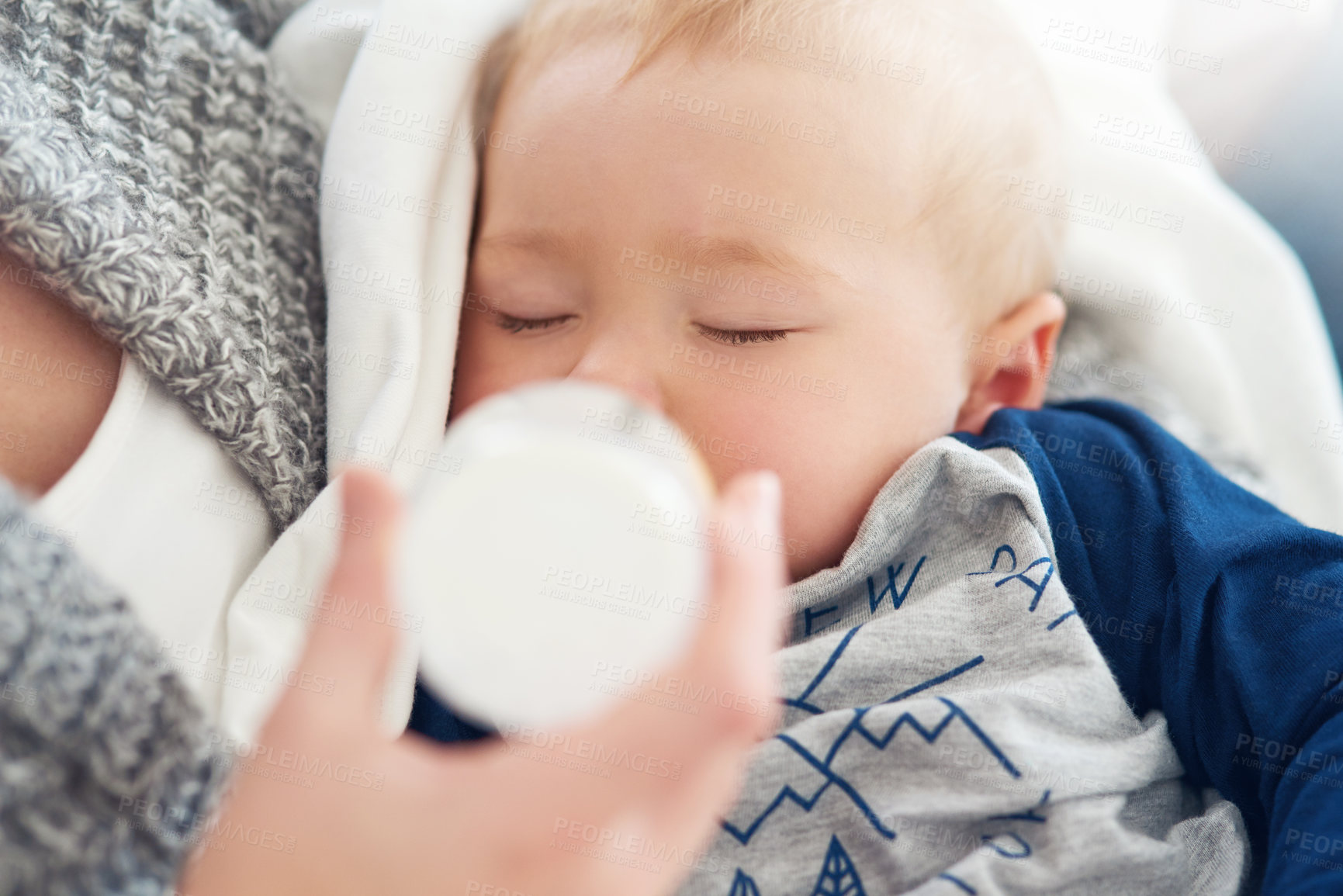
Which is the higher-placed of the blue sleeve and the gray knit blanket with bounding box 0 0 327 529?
the gray knit blanket with bounding box 0 0 327 529

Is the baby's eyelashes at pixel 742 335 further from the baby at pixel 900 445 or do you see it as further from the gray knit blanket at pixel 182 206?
the gray knit blanket at pixel 182 206

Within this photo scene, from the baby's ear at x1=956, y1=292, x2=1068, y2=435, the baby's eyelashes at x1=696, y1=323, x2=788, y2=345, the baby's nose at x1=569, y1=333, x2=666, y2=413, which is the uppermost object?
the baby's eyelashes at x1=696, y1=323, x2=788, y2=345

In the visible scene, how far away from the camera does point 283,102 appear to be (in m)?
1.01

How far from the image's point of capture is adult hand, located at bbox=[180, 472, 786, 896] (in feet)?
1.49

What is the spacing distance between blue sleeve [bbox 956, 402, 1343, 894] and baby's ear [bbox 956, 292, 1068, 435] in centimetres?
11

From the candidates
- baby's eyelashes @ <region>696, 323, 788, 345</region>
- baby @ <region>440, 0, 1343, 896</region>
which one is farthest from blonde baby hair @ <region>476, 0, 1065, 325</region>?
baby's eyelashes @ <region>696, 323, 788, 345</region>

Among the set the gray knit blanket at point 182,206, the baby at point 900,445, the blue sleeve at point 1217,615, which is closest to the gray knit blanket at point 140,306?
the gray knit blanket at point 182,206

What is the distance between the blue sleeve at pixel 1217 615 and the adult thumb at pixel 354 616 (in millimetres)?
574

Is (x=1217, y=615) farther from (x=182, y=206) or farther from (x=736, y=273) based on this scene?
(x=182, y=206)

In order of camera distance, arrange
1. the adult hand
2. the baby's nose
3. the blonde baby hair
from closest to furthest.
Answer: the adult hand < the baby's nose < the blonde baby hair

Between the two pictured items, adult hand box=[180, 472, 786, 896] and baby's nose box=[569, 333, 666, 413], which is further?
baby's nose box=[569, 333, 666, 413]

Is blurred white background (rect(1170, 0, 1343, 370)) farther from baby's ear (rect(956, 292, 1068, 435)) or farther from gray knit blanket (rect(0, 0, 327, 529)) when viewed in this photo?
gray knit blanket (rect(0, 0, 327, 529))

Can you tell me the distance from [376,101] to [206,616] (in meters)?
0.53

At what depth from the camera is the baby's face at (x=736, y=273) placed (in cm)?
86
